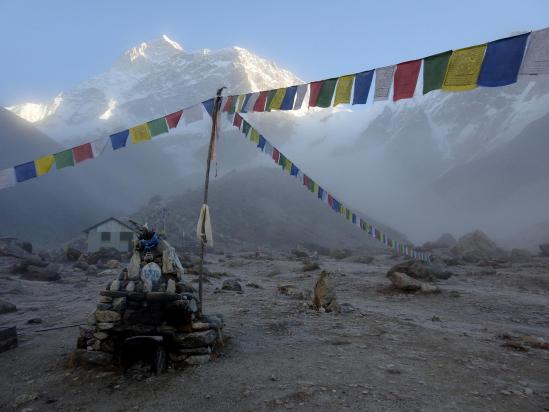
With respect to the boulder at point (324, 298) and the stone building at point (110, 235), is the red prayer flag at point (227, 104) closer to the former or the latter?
the boulder at point (324, 298)

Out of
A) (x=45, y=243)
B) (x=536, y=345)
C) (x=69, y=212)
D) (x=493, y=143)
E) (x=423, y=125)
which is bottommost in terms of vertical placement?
(x=536, y=345)

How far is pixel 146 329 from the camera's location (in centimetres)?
675

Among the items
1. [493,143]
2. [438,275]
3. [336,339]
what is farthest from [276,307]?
[493,143]

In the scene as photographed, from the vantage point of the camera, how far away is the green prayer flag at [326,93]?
7335 millimetres

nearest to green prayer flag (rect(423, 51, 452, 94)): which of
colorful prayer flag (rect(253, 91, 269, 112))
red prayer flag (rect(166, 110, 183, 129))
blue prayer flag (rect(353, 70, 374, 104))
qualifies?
blue prayer flag (rect(353, 70, 374, 104))

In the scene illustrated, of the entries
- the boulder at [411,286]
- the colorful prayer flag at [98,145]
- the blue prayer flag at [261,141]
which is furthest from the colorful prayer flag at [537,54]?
the boulder at [411,286]

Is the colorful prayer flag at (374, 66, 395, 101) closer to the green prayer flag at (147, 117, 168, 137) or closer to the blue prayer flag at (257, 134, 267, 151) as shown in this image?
the blue prayer flag at (257, 134, 267, 151)

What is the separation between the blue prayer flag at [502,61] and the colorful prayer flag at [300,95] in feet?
10.4

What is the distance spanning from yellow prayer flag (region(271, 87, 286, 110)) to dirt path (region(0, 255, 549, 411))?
4751mm

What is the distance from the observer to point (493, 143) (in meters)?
103

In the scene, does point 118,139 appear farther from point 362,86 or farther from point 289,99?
point 362,86

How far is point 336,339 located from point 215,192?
6555 centimetres

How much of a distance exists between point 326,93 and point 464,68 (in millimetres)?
2392

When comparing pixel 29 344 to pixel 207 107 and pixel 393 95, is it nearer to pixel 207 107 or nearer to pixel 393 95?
pixel 207 107
